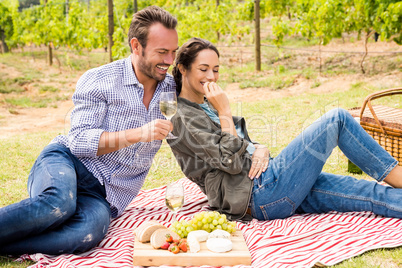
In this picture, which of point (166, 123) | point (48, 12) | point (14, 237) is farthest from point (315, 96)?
point (48, 12)

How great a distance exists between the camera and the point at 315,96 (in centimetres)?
838

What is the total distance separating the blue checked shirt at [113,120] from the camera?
278 cm

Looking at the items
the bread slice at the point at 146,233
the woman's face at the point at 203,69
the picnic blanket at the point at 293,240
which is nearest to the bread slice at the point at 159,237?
the bread slice at the point at 146,233

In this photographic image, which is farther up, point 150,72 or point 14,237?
point 150,72

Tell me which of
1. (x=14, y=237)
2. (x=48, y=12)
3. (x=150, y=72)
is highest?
(x=48, y=12)

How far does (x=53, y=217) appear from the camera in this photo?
241 cm

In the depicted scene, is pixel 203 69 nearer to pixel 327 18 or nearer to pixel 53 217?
pixel 53 217

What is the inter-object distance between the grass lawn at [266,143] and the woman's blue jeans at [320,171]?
0.49m

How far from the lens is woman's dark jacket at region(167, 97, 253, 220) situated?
8.84ft

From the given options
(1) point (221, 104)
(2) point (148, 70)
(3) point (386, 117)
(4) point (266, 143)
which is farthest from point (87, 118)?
(4) point (266, 143)

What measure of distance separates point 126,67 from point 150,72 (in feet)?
0.66

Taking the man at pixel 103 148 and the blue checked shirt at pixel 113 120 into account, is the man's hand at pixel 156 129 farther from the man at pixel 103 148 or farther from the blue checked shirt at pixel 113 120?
the blue checked shirt at pixel 113 120

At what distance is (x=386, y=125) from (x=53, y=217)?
2.90 m

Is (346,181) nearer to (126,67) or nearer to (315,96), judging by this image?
(126,67)
